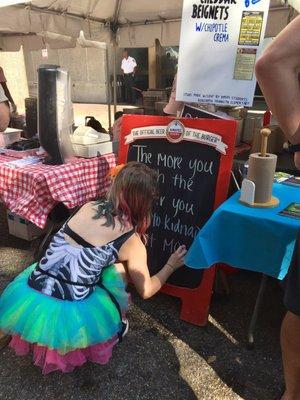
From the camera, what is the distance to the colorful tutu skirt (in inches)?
67.9

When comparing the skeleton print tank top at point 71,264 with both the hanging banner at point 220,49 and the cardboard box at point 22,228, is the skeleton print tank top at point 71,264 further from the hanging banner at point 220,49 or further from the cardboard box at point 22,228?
the cardboard box at point 22,228

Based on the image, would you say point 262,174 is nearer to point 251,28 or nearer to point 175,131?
point 175,131

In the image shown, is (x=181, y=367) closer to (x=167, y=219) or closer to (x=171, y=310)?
(x=171, y=310)

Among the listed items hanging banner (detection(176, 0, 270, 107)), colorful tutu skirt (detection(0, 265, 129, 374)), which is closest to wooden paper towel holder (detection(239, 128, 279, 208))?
hanging banner (detection(176, 0, 270, 107))

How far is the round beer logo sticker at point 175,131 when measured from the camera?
7.32 ft

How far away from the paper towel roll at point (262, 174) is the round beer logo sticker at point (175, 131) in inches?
23.3

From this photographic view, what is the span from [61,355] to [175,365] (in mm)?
668

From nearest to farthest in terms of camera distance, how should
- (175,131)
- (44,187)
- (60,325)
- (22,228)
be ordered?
(60,325) < (175,131) < (44,187) < (22,228)

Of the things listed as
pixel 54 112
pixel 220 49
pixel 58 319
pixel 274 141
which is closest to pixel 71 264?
pixel 58 319

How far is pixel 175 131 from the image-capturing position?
225 centimetres

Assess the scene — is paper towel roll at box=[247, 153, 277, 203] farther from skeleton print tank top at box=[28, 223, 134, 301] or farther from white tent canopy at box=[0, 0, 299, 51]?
white tent canopy at box=[0, 0, 299, 51]

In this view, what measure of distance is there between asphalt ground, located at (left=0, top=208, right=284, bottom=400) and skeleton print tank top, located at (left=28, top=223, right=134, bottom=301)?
51cm

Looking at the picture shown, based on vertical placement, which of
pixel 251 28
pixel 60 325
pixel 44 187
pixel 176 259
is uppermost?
pixel 251 28

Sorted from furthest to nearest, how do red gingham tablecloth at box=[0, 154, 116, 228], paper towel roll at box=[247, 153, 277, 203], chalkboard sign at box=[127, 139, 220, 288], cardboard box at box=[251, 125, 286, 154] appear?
cardboard box at box=[251, 125, 286, 154] → red gingham tablecloth at box=[0, 154, 116, 228] → chalkboard sign at box=[127, 139, 220, 288] → paper towel roll at box=[247, 153, 277, 203]
